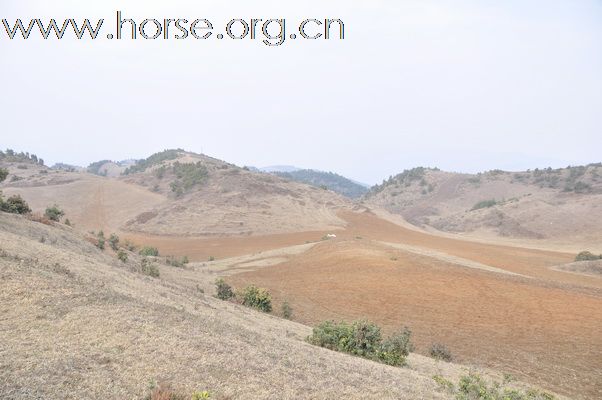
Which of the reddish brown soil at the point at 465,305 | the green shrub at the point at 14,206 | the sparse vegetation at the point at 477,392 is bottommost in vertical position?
the reddish brown soil at the point at 465,305

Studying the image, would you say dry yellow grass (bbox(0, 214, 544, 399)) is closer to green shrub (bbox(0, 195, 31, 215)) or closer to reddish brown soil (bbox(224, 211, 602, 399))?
reddish brown soil (bbox(224, 211, 602, 399))

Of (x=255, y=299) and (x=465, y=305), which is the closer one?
(x=255, y=299)

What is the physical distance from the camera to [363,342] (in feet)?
38.8

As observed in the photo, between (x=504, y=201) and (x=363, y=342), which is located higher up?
(x=504, y=201)

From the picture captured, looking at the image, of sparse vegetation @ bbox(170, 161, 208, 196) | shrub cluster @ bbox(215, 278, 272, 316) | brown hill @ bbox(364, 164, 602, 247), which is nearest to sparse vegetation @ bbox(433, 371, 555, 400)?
shrub cluster @ bbox(215, 278, 272, 316)

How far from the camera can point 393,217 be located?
7075cm

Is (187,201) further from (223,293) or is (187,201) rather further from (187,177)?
(223,293)

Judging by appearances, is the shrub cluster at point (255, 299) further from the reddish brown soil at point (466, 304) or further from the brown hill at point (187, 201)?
the brown hill at point (187, 201)

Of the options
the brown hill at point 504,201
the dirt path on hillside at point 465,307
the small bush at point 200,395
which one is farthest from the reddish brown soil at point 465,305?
the brown hill at point 504,201

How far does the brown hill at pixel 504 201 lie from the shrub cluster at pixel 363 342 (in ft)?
167

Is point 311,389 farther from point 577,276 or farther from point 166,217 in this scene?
point 166,217

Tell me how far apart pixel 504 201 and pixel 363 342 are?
75645mm

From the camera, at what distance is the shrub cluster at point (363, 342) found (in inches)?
441

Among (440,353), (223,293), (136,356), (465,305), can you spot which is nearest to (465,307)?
(465,305)
